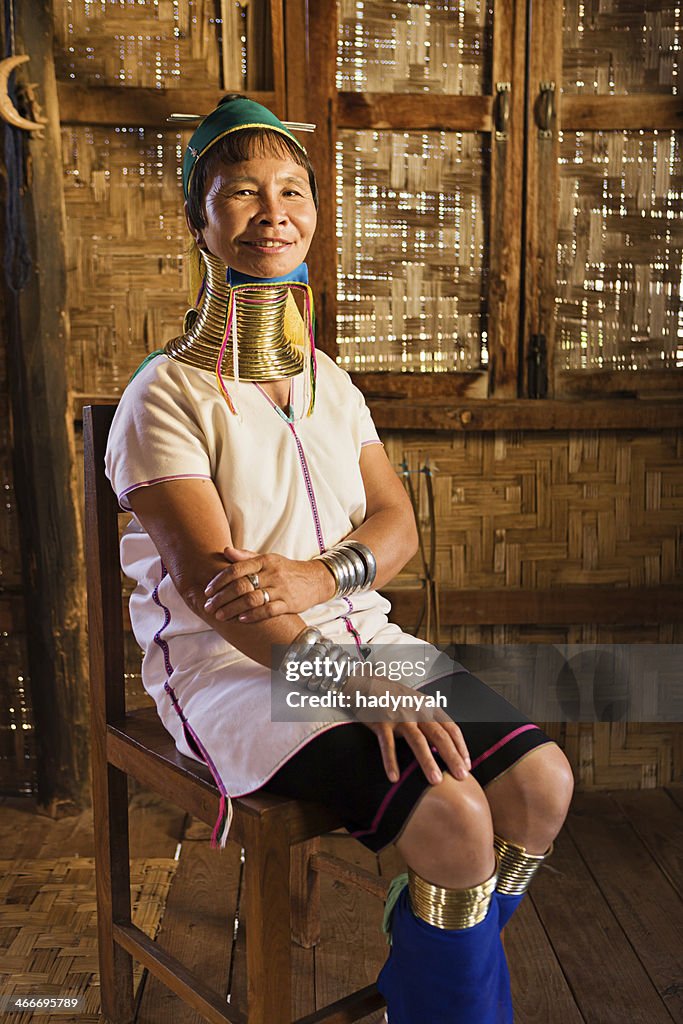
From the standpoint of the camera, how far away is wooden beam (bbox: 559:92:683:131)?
8.05 feet

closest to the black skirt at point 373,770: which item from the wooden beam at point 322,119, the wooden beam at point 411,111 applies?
the wooden beam at point 322,119

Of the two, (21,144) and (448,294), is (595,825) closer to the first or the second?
(448,294)

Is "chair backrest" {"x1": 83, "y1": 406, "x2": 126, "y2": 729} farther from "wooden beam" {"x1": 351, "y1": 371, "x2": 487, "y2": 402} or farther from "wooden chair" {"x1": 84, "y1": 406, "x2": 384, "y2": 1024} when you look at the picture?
"wooden beam" {"x1": 351, "y1": 371, "x2": 487, "y2": 402}

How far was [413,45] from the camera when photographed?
2.42 m

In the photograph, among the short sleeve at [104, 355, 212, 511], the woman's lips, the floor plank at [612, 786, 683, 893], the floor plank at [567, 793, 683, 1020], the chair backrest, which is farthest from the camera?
the floor plank at [612, 786, 683, 893]

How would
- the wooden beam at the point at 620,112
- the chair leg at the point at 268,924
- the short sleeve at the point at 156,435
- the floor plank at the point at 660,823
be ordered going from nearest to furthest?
the chair leg at the point at 268,924, the short sleeve at the point at 156,435, the floor plank at the point at 660,823, the wooden beam at the point at 620,112

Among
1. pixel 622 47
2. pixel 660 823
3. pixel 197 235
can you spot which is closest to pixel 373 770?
pixel 197 235

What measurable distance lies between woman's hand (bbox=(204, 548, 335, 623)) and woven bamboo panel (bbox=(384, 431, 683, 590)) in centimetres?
113

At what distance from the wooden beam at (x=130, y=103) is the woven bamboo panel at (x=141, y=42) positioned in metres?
0.04

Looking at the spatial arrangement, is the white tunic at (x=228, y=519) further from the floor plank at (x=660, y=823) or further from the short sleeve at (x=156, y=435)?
the floor plank at (x=660, y=823)

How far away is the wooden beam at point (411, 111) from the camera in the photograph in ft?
7.92

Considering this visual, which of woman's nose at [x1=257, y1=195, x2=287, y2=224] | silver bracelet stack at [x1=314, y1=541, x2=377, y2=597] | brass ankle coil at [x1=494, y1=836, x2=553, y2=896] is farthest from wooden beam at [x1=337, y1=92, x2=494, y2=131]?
brass ankle coil at [x1=494, y1=836, x2=553, y2=896]

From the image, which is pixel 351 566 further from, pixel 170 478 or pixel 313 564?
pixel 170 478

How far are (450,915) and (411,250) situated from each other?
1737 mm
